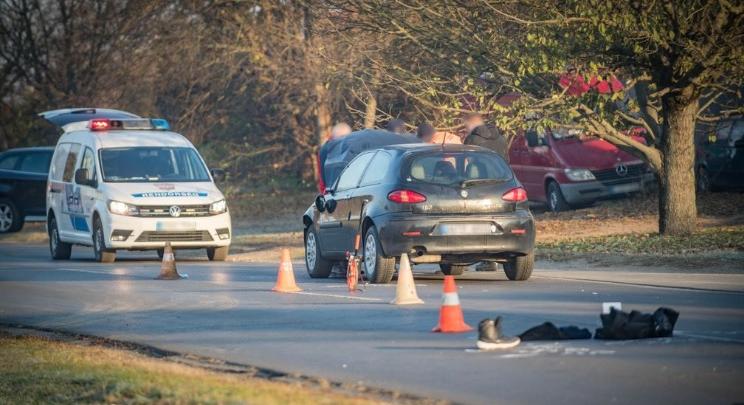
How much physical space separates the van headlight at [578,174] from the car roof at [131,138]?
7772mm

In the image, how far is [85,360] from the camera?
1032 cm

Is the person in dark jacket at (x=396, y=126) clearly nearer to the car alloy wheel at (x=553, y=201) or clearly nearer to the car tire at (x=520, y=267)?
the car tire at (x=520, y=267)

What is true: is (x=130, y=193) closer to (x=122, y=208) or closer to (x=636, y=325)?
(x=122, y=208)

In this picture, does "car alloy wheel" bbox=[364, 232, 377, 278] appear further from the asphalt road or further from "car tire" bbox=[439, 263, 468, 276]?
"car tire" bbox=[439, 263, 468, 276]

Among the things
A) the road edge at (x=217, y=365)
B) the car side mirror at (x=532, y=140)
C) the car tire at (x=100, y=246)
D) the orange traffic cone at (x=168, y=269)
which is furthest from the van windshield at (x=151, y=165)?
the road edge at (x=217, y=365)

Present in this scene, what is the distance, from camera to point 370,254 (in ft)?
52.6

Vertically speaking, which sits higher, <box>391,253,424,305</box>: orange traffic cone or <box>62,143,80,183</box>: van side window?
<box>62,143,80,183</box>: van side window

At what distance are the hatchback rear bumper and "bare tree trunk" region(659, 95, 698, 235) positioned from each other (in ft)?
20.0

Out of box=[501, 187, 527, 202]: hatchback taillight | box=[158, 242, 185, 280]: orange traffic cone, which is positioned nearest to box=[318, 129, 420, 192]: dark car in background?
box=[158, 242, 185, 280]: orange traffic cone

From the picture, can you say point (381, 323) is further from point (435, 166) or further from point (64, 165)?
point (64, 165)

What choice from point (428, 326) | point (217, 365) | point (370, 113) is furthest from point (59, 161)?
point (217, 365)

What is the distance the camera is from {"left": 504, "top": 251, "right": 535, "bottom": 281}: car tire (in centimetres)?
1591

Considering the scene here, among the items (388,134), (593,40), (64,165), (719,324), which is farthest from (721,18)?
(64,165)

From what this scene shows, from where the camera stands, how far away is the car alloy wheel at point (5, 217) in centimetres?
3244
